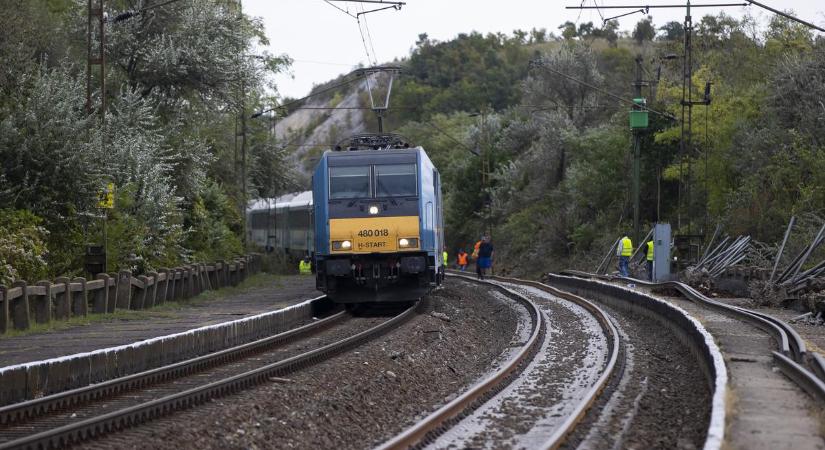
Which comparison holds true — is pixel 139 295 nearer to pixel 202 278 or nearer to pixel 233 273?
pixel 202 278

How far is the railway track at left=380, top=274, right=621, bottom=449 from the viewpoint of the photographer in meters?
9.70

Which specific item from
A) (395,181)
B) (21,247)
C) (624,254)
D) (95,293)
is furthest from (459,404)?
(624,254)

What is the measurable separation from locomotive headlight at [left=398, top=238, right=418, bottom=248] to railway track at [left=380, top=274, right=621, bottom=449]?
4012 mm

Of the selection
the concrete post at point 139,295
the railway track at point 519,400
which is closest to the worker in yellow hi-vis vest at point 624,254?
the railway track at point 519,400

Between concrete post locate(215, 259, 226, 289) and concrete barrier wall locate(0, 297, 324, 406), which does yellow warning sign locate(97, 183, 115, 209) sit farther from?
concrete post locate(215, 259, 226, 289)

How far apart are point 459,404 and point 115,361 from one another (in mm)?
4620

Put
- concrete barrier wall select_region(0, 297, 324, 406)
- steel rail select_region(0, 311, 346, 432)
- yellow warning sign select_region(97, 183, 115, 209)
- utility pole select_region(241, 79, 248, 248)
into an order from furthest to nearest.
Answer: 1. utility pole select_region(241, 79, 248, 248)
2. yellow warning sign select_region(97, 183, 115, 209)
3. concrete barrier wall select_region(0, 297, 324, 406)
4. steel rail select_region(0, 311, 346, 432)

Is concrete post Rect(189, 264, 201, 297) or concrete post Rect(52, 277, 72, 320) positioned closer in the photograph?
concrete post Rect(52, 277, 72, 320)

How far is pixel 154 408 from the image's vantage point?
10453 mm

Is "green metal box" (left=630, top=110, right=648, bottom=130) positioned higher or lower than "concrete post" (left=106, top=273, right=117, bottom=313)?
higher

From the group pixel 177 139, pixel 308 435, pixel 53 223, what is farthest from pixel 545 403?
pixel 177 139

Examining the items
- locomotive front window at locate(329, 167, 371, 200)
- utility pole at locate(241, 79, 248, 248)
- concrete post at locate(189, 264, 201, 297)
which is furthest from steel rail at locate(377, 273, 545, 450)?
utility pole at locate(241, 79, 248, 248)

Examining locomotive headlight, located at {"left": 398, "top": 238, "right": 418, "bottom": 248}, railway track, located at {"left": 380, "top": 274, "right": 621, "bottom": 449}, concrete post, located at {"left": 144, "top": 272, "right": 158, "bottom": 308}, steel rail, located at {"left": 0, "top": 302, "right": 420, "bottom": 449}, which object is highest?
locomotive headlight, located at {"left": 398, "top": 238, "right": 418, "bottom": 248}

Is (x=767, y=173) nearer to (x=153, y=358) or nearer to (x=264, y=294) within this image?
(x=264, y=294)
